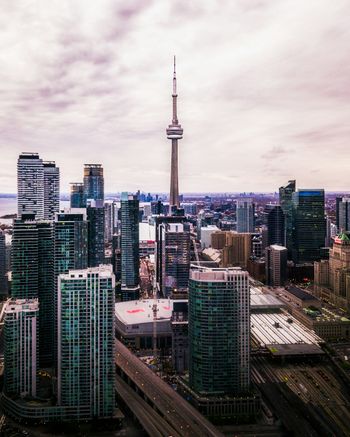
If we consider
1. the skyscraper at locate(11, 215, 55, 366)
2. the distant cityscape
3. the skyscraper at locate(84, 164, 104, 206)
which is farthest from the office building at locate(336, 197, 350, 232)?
the skyscraper at locate(11, 215, 55, 366)

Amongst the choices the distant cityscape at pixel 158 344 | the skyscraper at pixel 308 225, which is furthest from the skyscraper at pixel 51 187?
the skyscraper at pixel 308 225

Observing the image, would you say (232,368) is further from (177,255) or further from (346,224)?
(346,224)

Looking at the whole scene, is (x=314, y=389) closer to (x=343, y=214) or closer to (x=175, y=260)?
(x=175, y=260)

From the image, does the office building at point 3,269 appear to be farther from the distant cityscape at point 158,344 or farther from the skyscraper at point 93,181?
the skyscraper at point 93,181

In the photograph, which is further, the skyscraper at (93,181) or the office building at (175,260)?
the skyscraper at (93,181)

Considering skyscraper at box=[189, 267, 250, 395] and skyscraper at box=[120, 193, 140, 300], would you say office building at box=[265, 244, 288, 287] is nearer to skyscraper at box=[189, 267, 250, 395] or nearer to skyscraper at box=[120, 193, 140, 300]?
skyscraper at box=[120, 193, 140, 300]

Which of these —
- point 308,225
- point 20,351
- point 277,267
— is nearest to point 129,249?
point 277,267
